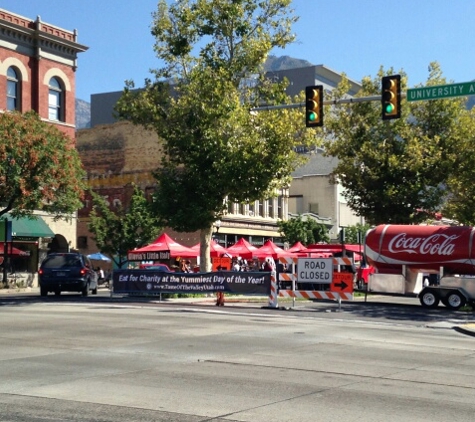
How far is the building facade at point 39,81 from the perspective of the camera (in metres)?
44.7

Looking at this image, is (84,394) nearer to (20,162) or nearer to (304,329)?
(304,329)

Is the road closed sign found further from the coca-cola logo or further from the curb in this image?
the coca-cola logo

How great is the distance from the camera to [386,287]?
107 feet

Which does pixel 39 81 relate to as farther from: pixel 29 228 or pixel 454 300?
pixel 454 300

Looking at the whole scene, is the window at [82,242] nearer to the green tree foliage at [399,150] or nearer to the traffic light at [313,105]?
the green tree foliage at [399,150]

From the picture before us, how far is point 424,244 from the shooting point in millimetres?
31531

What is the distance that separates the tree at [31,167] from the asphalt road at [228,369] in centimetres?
1546

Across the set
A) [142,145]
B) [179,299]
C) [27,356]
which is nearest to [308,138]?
[179,299]

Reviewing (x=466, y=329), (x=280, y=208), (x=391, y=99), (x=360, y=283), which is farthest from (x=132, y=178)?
(x=466, y=329)

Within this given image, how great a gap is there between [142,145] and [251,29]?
1132 inches

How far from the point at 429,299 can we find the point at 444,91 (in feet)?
37.9

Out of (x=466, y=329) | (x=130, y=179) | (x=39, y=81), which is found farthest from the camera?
(x=130, y=179)

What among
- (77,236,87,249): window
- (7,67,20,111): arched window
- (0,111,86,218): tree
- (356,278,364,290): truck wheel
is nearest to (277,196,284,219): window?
(77,236,87,249): window

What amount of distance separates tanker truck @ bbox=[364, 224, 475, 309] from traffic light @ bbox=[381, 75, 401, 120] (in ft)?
34.9
